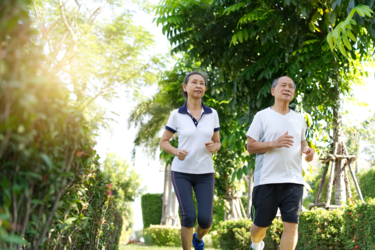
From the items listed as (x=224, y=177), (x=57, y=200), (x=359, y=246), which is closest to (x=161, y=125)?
(x=224, y=177)

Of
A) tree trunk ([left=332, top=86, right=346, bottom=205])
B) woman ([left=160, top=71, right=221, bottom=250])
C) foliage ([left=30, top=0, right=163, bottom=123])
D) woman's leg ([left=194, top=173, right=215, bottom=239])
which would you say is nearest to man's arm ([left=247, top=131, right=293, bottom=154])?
woman ([left=160, top=71, right=221, bottom=250])

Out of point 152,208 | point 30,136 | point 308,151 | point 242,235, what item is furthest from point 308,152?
point 152,208

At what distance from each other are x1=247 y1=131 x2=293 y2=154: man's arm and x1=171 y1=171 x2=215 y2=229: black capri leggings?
23.2 inches

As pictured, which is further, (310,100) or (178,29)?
(178,29)

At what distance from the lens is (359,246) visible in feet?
19.1

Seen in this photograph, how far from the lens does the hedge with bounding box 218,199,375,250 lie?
5.49 m

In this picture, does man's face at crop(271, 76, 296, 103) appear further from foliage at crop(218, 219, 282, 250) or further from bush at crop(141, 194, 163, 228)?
bush at crop(141, 194, 163, 228)

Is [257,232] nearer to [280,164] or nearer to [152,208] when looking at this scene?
[280,164]

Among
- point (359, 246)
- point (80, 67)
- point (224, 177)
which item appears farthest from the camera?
point (80, 67)

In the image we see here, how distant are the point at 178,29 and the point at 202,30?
0.54 m

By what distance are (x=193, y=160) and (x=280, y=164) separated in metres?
0.95

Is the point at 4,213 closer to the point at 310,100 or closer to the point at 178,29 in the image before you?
the point at 310,100

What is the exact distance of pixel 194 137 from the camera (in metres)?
4.37

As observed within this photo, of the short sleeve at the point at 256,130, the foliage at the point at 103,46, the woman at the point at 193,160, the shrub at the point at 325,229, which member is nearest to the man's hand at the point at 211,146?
the woman at the point at 193,160
